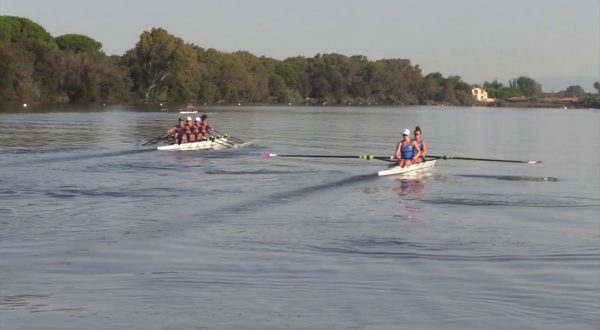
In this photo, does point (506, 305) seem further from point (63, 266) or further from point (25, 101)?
point (25, 101)

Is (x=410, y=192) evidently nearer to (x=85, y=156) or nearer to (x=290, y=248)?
(x=290, y=248)

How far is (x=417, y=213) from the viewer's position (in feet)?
60.2

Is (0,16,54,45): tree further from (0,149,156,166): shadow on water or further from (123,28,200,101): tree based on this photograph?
(0,149,156,166): shadow on water

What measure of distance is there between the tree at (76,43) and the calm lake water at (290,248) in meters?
103

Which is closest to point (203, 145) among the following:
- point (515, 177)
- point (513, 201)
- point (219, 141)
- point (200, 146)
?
point (200, 146)

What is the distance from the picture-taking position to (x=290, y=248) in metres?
13.7

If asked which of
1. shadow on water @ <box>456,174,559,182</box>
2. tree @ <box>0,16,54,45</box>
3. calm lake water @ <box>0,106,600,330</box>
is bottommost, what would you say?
shadow on water @ <box>456,174,559,182</box>

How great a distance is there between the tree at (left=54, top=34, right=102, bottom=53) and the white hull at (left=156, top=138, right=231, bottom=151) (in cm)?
9394

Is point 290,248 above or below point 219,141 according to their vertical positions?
below

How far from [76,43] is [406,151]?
109 m

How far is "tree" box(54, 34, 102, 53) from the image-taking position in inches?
4983

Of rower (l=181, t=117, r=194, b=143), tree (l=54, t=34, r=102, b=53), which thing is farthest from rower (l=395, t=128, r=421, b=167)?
tree (l=54, t=34, r=102, b=53)

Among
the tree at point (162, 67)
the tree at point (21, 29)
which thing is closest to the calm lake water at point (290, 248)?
the tree at point (21, 29)

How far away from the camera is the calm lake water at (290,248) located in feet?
32.4
